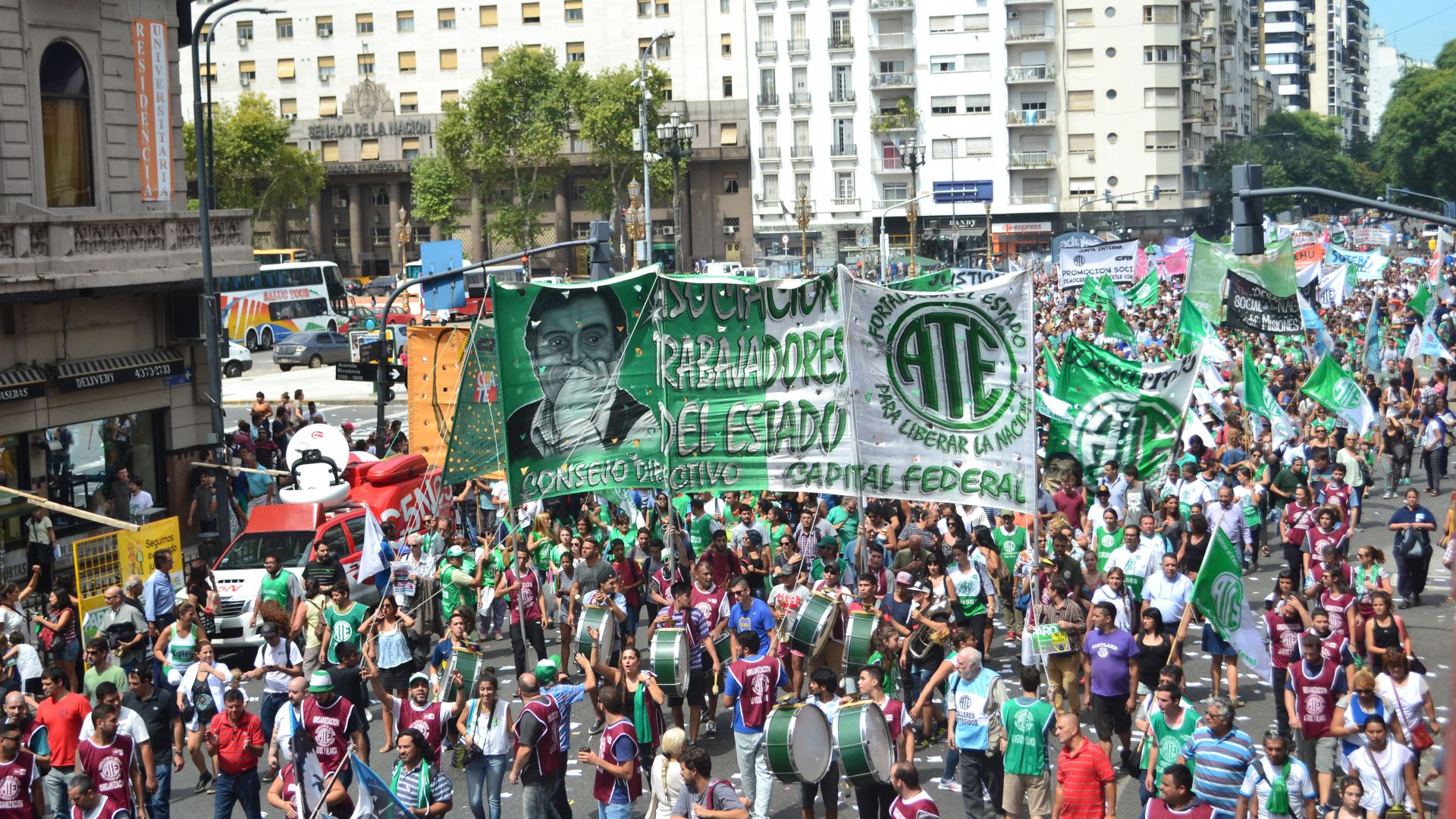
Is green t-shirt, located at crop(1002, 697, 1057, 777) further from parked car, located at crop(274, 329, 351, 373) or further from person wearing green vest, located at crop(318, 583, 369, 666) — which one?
parked car, located at crop(274, 329, 351, 373)

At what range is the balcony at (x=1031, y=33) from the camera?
82.1 m

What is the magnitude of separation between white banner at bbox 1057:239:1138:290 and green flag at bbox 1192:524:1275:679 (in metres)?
29.2

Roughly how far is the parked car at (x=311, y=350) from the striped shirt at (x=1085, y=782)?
140 ft

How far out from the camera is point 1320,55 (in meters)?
160

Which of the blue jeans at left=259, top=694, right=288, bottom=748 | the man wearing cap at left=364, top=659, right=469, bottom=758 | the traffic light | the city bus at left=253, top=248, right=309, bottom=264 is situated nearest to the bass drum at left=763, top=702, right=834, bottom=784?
the man wearing cap at left=364, top=659, right=469, bottom=758

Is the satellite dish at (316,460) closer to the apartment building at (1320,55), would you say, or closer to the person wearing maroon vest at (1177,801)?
the person wearing maroon vest at (1177,801)

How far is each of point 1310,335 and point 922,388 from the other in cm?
1546

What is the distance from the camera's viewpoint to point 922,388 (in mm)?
14234

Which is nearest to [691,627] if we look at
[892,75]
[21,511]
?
[21,511]

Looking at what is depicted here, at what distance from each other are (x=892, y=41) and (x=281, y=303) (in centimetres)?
3892

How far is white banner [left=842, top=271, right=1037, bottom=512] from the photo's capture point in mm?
13797

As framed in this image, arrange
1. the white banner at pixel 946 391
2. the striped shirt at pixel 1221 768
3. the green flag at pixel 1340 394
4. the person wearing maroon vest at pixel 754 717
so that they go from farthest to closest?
the green flag at pixel 1340 394, the white banner at pixel 946 391, the person wearing maroon vest at pixel 754 717, the striped shirt at pixel 1221 768

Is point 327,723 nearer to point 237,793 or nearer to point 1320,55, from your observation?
point 237,793

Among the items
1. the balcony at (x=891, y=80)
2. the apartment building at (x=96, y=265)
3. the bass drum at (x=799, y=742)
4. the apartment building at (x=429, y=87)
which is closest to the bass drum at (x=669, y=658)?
the bass drum at (x=799, y=742)
